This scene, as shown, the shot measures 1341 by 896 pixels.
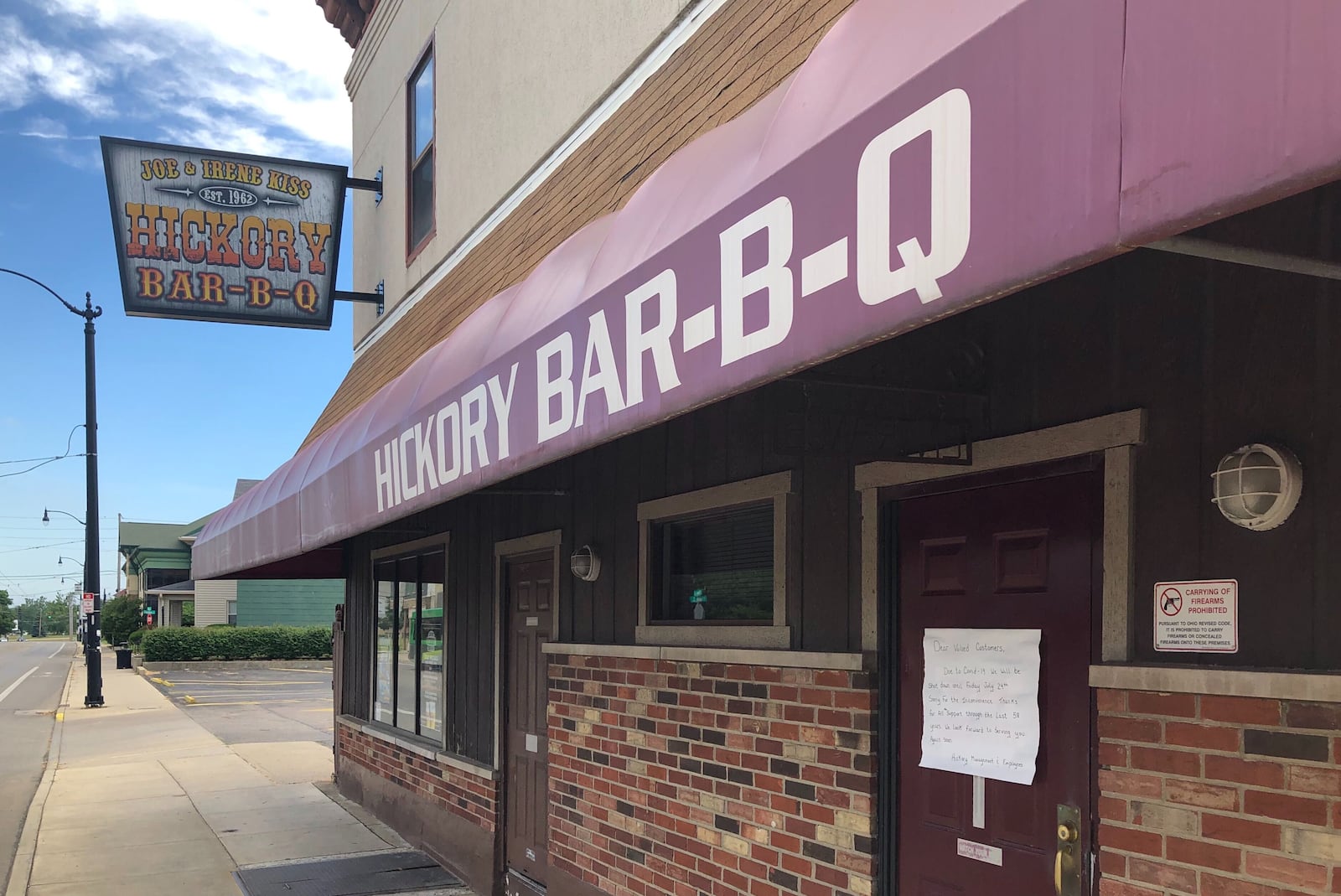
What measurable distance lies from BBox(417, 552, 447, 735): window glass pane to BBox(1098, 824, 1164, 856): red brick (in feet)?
23.1

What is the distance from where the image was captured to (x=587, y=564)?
673cm

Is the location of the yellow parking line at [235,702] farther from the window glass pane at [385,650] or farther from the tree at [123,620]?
the tree at [123,620]

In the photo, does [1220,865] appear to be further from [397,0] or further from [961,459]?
[397,0]

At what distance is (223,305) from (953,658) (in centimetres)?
938

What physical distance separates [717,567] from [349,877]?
4.97 meters

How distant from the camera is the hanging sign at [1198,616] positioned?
3.02m

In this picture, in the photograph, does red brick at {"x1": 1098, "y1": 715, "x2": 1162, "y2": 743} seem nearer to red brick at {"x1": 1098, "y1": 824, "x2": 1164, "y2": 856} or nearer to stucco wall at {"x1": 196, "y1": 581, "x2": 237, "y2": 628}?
red brick at {"x1": 1098, "y1": 824, "x2": 1164, "y2": 856}

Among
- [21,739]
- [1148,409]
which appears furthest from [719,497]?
[21,739]

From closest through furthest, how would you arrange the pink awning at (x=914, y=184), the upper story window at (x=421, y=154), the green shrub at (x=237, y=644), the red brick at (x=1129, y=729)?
1. the pink awning at (x=914, y=184)
2. the red brick at (x=1129, y=729)
3. the upper story window at (x=421, y=154)
4. the green shrub at (x=237, y=644)

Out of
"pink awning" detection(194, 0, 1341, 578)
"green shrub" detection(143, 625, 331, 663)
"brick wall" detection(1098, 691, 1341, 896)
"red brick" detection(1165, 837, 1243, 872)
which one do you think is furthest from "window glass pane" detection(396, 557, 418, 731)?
"green shrub" detection(143, 625, 331, 663)

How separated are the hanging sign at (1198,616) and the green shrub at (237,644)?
42.4m

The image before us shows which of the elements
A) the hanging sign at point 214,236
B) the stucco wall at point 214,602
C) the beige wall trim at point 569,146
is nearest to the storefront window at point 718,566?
the beige wall trim at point 569,146

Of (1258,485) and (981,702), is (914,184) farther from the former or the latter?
(981,702)

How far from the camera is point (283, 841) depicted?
1027 centimetres
